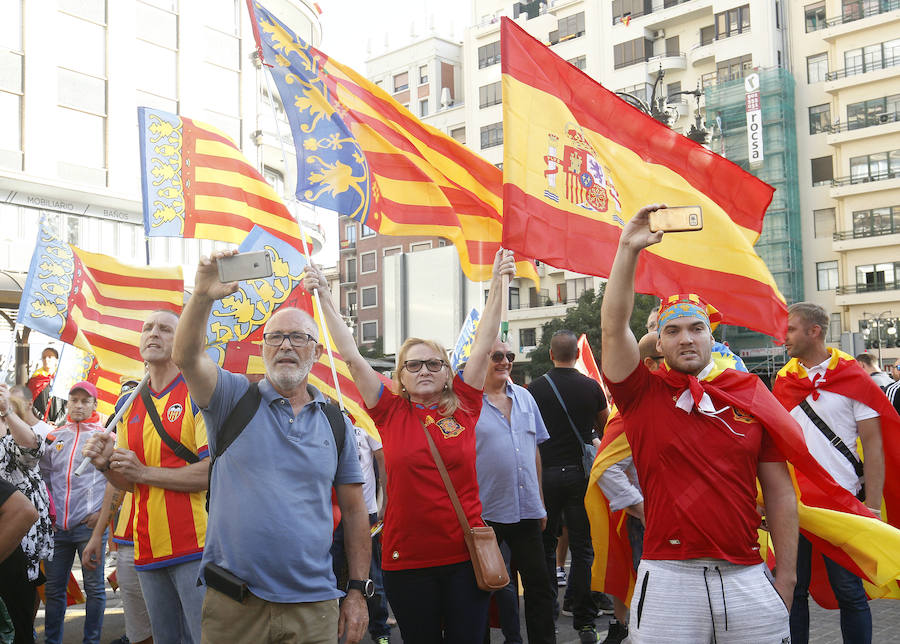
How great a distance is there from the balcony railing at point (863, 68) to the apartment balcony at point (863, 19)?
176 centimetres

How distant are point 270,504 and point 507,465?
2.64 metres

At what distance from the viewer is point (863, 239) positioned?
158 feet

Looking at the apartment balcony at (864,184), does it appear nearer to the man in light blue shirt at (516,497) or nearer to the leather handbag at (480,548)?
the man in light blue shirt at (516,497)

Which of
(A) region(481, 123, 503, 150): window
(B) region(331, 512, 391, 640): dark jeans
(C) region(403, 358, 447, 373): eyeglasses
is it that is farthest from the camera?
(A) region(481, 123, 503, 150): window

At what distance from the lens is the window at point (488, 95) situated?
200 ft

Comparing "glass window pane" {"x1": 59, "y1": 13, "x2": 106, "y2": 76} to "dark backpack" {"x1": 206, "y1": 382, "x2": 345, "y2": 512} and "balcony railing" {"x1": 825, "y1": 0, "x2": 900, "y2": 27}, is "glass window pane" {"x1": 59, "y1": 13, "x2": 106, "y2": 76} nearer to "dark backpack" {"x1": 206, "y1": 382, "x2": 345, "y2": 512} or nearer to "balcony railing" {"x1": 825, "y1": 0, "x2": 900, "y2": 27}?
"dark backpack" {"x1": 206, "y1": 382, "x2": 345, "y2": 512}

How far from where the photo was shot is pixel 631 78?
181 ft

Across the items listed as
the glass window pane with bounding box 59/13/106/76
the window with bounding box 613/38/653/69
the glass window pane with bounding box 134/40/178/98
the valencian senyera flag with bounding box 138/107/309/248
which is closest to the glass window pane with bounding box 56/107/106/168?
the glass window pane with bounding box 59/13/106/76

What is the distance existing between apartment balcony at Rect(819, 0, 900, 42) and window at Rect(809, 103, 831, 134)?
11.3ft

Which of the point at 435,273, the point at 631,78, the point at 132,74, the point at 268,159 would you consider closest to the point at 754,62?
the point at 631,78

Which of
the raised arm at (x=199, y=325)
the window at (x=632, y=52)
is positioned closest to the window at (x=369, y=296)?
the window at (x=632, y=52)

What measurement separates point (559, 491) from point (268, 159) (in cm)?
2989

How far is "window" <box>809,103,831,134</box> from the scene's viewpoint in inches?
1991

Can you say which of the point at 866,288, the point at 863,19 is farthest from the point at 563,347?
the point at 863,19
